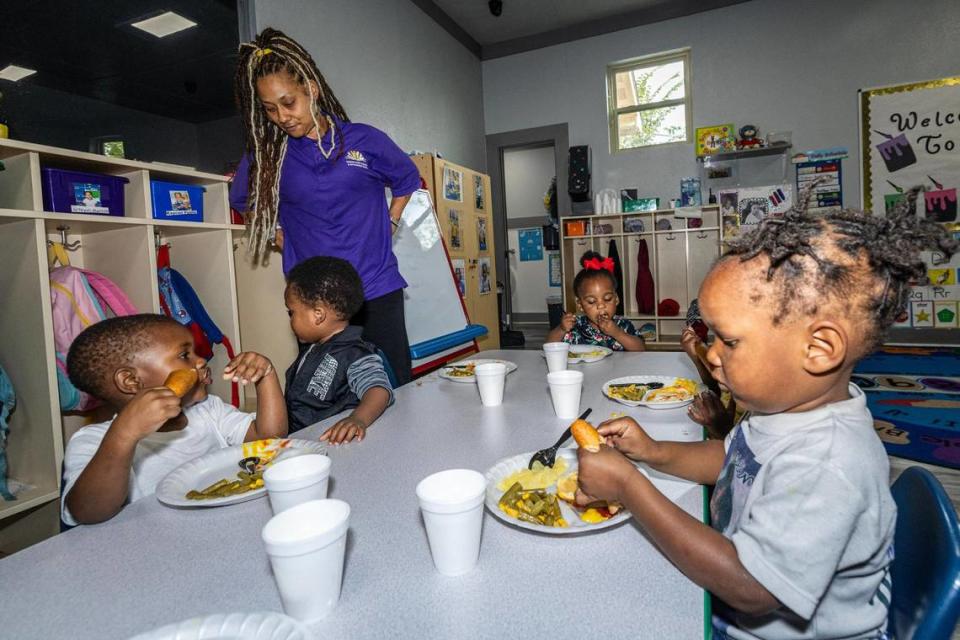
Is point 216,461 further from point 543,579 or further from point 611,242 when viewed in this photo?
point 611,242

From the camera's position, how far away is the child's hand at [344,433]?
112cm

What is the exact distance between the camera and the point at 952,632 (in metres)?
0.57

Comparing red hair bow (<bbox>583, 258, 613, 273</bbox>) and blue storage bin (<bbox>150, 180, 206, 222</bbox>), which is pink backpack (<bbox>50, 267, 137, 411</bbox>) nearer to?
blue storage bin (<bbox>150, 180, 206, 222</bbox>)

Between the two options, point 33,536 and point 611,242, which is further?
point 611,242

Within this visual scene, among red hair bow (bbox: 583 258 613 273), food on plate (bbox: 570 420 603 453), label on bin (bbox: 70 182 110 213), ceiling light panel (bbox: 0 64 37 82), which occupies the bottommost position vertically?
food on plate (bbox: 570 420 603 453)

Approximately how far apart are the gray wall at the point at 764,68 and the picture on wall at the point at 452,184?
2176 millimetres

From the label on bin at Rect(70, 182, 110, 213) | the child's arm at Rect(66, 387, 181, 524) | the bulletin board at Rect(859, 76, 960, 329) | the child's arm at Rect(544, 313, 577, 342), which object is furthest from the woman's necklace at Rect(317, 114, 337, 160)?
the bulletin board at Rect(859, 76, 960, 329)

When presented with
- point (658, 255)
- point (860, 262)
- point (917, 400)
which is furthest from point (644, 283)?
point (860, 262)

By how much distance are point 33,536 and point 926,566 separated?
292cm

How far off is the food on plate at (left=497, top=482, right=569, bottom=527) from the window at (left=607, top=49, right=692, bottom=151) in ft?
19.4

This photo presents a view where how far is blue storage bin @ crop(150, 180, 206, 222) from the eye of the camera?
2.59 metres

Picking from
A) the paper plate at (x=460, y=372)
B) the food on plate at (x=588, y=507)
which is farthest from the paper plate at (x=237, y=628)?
the paper plate at (x=460, y=372)

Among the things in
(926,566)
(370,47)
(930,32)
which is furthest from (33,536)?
(930,32)

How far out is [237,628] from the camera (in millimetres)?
493
